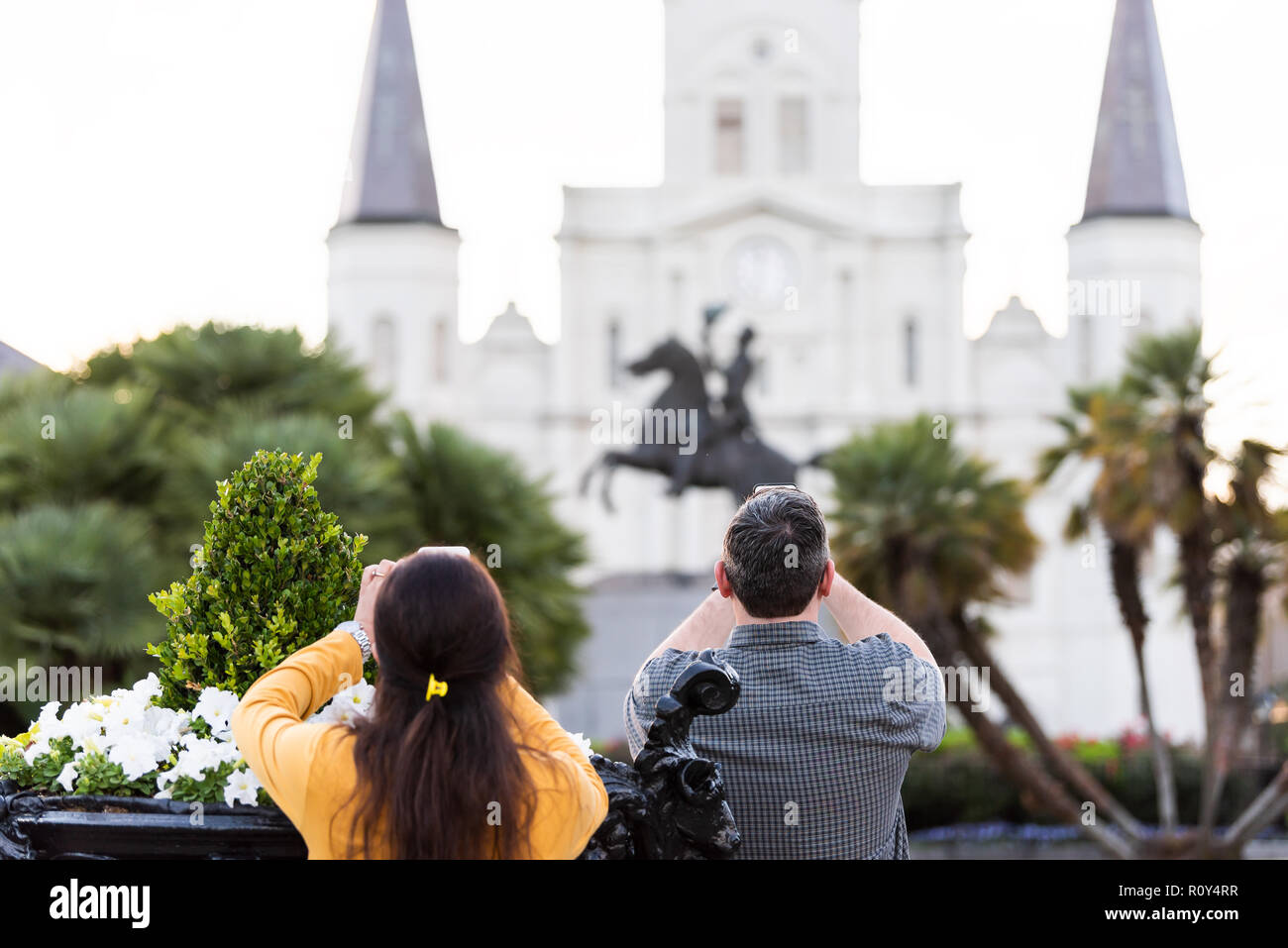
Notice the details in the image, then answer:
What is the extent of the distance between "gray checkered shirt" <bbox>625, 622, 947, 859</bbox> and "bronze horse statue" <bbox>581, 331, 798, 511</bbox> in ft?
51.4

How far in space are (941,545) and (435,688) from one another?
571 inches

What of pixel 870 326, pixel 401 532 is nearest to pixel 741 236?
pixel 870 326

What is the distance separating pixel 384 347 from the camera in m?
40.7

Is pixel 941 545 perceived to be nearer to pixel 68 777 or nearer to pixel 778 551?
pixel 778 551

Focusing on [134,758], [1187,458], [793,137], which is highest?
[793,137]

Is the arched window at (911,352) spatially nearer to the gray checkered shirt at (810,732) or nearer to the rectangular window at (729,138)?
the rectangular window at (729,138)

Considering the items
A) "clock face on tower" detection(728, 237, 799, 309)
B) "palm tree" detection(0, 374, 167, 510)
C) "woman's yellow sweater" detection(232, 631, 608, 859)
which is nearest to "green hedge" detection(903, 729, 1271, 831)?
"palm tree" detection(0, 374, 167, 510)

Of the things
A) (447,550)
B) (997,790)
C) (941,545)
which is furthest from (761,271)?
(447,550)

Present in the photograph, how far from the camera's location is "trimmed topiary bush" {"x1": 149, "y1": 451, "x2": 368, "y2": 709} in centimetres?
292

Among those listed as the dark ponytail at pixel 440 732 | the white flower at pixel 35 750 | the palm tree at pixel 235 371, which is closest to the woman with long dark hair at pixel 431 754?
the dark ponytail at pixel 440 732

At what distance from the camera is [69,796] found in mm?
2670

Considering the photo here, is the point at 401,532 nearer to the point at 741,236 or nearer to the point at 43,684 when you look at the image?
the point at 43,684

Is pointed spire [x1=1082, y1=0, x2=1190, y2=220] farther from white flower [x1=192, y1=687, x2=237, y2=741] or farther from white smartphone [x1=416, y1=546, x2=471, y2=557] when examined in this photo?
white smartphone [x1=416, y1=546, x2=471, y2=557]
